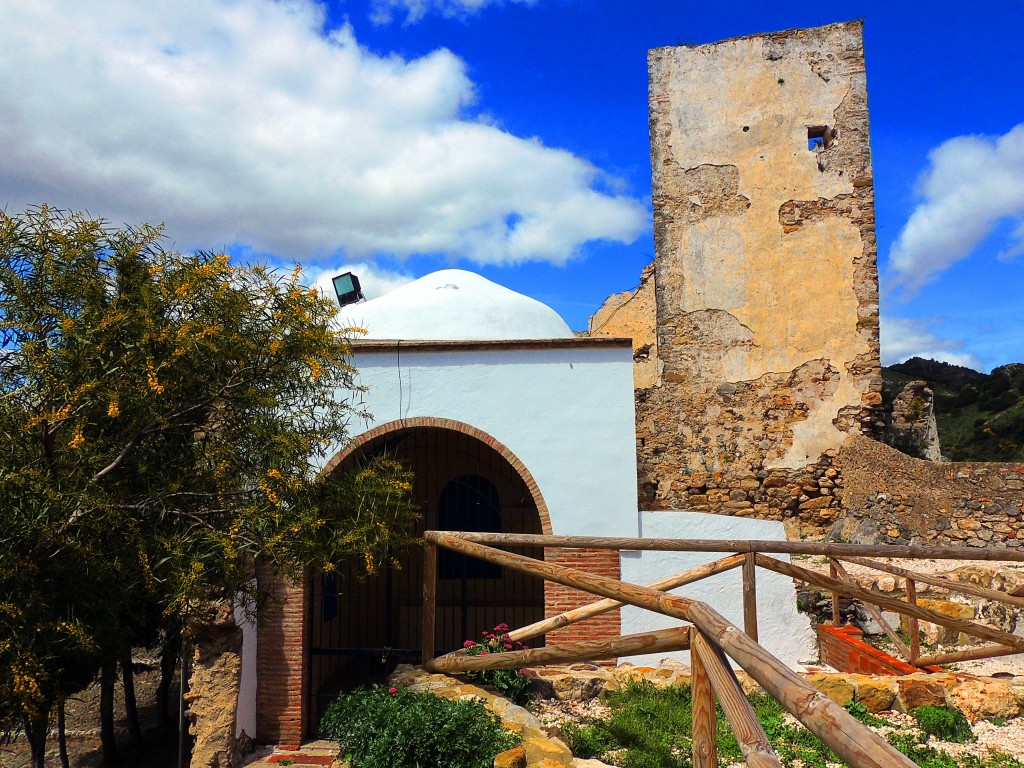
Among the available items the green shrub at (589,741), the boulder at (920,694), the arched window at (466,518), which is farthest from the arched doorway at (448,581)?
the boulder at (920,694)

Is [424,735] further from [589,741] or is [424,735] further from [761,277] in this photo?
[761,277]

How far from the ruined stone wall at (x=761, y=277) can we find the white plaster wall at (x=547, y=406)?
4011 millimetres

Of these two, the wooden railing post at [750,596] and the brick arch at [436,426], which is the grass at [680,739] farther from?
the brick arch at [436,426]

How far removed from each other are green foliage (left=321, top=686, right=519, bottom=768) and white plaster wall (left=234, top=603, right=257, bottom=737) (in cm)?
146

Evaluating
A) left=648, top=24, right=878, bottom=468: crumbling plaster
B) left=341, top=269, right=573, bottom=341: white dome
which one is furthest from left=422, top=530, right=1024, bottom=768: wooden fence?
left=648, top=24, right=878, bottom=468: crumbling plaster

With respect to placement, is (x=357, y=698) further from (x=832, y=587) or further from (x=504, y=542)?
(x=832, y=587)

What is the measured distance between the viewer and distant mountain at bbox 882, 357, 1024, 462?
22891 millimetres

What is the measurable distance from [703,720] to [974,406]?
29357mm

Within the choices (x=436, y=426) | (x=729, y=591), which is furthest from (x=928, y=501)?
(x=436, y=426)

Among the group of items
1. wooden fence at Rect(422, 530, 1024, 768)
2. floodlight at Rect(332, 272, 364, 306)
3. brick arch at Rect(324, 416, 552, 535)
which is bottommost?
wooden fence at Rect(422, 530, 1024, 768)

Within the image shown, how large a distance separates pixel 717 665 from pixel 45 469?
3792mm

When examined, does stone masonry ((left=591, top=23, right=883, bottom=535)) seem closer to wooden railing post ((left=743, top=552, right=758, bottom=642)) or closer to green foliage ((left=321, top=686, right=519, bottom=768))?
wooden railing post ((left=743, top=552, right=758, bottom=642))

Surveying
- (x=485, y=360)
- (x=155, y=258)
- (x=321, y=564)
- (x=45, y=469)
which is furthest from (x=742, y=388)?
(x=45, y=469)

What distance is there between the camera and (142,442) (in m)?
4.84
